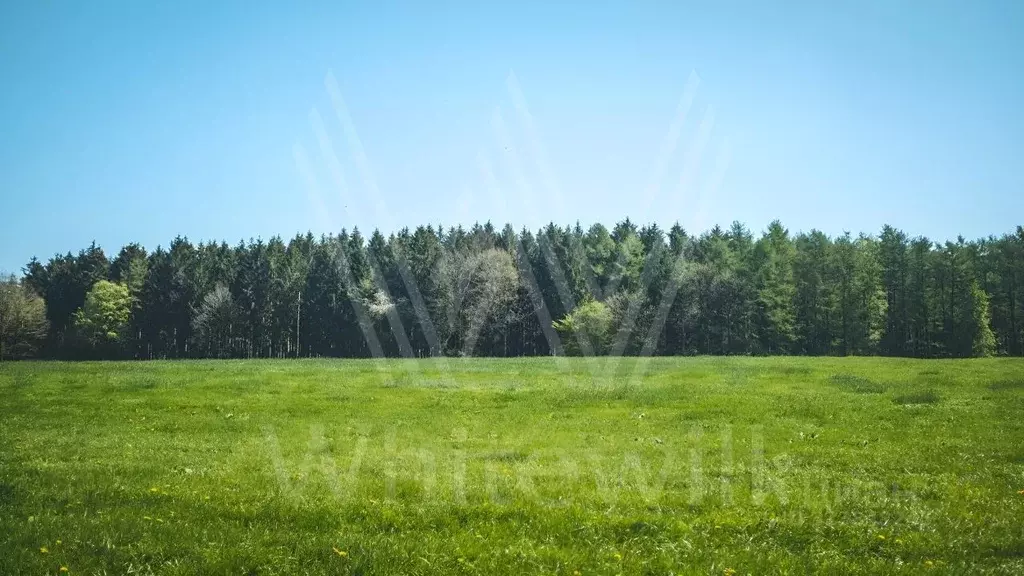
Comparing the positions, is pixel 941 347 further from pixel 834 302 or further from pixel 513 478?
pixel 513 478

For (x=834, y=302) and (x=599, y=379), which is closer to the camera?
(x=599, y=379)

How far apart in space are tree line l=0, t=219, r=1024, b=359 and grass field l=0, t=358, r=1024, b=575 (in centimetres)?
6984

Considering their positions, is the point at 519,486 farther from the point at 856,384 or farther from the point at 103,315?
the point at 103,315

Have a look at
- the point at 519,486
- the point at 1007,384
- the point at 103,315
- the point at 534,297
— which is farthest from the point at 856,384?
the point at 103,315

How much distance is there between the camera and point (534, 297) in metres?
108

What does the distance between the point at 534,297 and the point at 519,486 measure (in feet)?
308

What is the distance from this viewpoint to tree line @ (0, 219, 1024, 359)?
97.8 metres

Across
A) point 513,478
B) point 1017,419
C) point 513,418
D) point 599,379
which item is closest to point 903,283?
point 599,379

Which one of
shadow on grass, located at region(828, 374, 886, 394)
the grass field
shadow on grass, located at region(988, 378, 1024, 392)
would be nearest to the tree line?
shadow on grass, located at region(828, 374, 886, 394)

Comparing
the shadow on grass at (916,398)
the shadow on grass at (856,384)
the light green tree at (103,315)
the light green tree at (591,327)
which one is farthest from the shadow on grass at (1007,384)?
the light green tree at (103,315)

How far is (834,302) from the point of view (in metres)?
99.7

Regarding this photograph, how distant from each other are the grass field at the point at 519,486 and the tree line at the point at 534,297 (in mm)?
69842

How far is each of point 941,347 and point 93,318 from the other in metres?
141

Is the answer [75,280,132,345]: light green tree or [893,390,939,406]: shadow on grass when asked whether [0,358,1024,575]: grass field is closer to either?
[893,390,939,406]: shadow on grass
